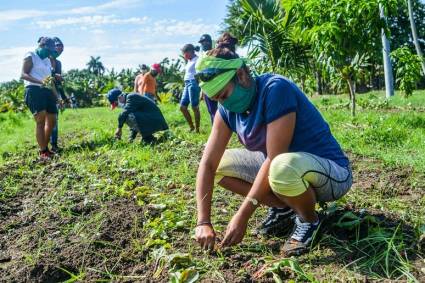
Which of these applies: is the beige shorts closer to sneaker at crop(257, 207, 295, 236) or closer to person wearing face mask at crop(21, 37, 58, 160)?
sneaker at crop(257, 207, 295, 236)

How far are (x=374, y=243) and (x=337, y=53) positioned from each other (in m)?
4.73

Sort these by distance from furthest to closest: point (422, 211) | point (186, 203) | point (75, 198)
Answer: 1. point (75, 198)
2. point (186, 203)
3. point (422, 211)

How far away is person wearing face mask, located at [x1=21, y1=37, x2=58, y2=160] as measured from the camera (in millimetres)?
6047

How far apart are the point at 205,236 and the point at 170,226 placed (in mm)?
644

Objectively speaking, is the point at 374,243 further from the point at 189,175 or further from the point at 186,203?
the point at 189,175

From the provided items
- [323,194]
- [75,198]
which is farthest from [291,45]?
[323,194]

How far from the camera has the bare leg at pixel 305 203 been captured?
2314 millimetres

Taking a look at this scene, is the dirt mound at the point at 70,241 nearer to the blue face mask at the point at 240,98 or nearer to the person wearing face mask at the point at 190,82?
the blue face mask at the point at 240,98

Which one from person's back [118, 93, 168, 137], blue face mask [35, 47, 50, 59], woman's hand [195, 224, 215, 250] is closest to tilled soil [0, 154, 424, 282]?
woman's hand [195, 224, 215, 250]

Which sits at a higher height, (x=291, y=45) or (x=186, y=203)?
(x=291, y=45)

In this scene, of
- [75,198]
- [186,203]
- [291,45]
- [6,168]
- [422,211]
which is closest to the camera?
[422,211]

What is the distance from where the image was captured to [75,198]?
12.4 feet

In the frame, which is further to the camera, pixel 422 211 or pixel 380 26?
pixel 380 26

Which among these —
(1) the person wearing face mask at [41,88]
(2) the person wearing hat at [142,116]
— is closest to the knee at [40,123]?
(1) the person wearing face mask at [41,88]
